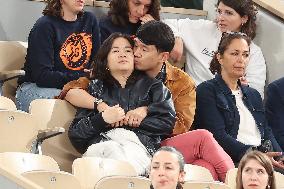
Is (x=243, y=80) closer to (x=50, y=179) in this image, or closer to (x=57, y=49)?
(x=57, y=49)

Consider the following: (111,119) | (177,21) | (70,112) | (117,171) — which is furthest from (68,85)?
(177,21)

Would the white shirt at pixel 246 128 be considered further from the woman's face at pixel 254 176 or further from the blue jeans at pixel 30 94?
the blue jeans at pixel 30 94

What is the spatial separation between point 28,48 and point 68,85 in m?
0.42

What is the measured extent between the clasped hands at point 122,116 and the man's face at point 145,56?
257 millimetres

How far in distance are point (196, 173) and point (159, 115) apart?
0.37 meters

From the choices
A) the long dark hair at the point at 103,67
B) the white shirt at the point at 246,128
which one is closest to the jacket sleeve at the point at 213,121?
the white shirt at the point at 246,128

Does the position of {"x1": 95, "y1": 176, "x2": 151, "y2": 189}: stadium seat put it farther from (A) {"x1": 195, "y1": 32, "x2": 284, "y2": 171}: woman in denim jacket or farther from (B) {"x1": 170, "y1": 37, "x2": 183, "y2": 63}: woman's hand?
(B) {"x1": 170, "y1": 37, "x2": 183, "y2": 63}: woman's hand

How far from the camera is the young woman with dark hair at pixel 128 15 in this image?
4668mm

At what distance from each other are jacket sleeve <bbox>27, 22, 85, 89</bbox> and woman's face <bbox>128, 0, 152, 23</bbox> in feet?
1.57

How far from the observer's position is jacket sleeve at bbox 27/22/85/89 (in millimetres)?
4352

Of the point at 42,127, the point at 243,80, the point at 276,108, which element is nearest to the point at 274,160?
the point at 276,108

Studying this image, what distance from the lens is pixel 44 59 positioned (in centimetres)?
437

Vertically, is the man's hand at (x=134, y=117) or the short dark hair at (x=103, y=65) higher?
the short dark hair at (x=103, y=65)

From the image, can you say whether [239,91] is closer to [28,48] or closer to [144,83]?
[144,83]
